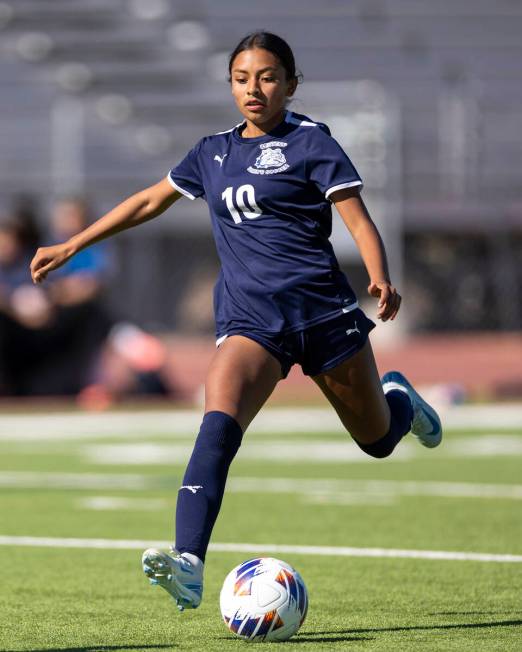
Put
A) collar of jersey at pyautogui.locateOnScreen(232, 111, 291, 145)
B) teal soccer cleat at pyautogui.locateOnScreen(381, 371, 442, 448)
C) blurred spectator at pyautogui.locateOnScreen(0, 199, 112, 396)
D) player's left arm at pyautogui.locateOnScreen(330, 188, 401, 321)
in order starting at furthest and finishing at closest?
blurred spectator at pyautogui.locateOnScreen(0, 199, 112, 396) < teal soccer cleat at pyautogui.locateOnScreen(381, 371, 442, 448) < collar of jersey at pyautogui.locateOnScreen(232, 111, 291, 145) < player's left arm at pyautogui.locateOnScreen(330, 188, 401, 321)

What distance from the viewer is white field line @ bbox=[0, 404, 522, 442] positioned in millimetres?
14922

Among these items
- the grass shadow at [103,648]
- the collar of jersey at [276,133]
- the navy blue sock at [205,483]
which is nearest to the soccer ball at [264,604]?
the navy blue sock at [205,483]

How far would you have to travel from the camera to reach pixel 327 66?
3092 cm

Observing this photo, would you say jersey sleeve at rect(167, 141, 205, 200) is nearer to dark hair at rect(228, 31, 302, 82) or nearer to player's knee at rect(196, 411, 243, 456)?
dark hair at rect(228, 31, 302, 82)

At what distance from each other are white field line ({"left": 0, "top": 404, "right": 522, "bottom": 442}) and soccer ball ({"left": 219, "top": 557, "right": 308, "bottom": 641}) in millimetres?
9443

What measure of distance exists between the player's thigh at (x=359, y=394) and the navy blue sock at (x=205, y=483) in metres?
0.54

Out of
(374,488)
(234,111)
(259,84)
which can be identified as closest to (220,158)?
(259,84)

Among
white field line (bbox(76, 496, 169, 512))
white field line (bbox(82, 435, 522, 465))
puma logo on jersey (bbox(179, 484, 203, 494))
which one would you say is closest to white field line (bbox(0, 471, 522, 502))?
white field line (bbox(76, 496, 169, 512))

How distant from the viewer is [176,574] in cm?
477

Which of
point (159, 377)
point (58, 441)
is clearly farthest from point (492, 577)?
point (159, 377)

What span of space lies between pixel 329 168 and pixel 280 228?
0.29 m

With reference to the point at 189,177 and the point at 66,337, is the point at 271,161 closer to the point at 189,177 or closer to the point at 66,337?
the point at 189,177

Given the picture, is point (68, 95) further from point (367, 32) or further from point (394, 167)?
point (394, 167)

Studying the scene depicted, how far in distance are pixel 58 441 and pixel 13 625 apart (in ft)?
29.7
